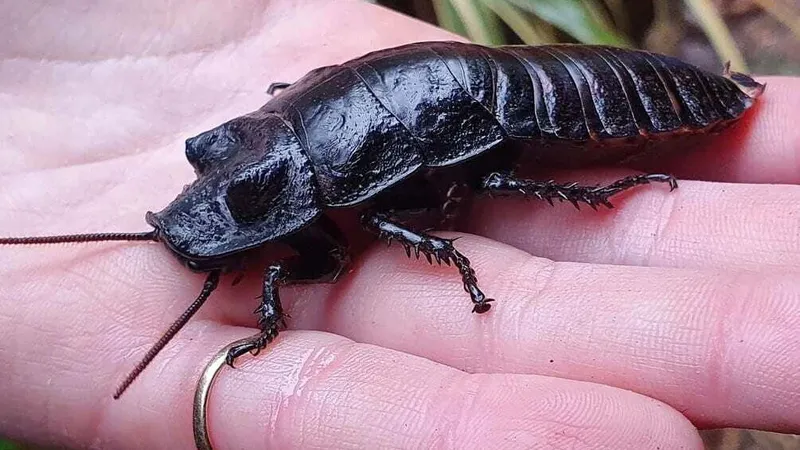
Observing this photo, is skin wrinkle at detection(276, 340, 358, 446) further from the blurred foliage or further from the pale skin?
the blurred foliage

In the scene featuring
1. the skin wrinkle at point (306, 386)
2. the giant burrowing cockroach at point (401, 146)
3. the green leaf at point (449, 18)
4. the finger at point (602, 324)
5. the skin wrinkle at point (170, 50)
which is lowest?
the finger at point (602, 324)

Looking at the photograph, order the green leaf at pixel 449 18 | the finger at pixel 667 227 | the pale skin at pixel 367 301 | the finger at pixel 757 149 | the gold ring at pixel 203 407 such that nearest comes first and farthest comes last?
the pale skin at pixel 367 301 < the gold ring at pixel 203 407 < the finger at pixel 667 227 < the finger at pixel 757 149 < the green leaf at pixel 449 18

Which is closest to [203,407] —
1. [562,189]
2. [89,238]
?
[89,238]

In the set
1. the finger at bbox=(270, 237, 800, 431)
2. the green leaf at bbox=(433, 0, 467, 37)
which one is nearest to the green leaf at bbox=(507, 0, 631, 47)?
the green leaf at bbox=(433, 0, 467, 37)

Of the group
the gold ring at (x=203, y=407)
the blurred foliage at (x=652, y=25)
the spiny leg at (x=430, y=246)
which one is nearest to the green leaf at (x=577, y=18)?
the blurred foliage at (x=652, y=25)

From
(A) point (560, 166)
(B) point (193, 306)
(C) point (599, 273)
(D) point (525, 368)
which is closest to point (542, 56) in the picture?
(A) point (560, 166)

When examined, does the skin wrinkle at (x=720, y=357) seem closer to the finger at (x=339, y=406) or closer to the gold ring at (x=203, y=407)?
the finger at (x=339, y=406)

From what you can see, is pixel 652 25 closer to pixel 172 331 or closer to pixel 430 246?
pixel 430 246
